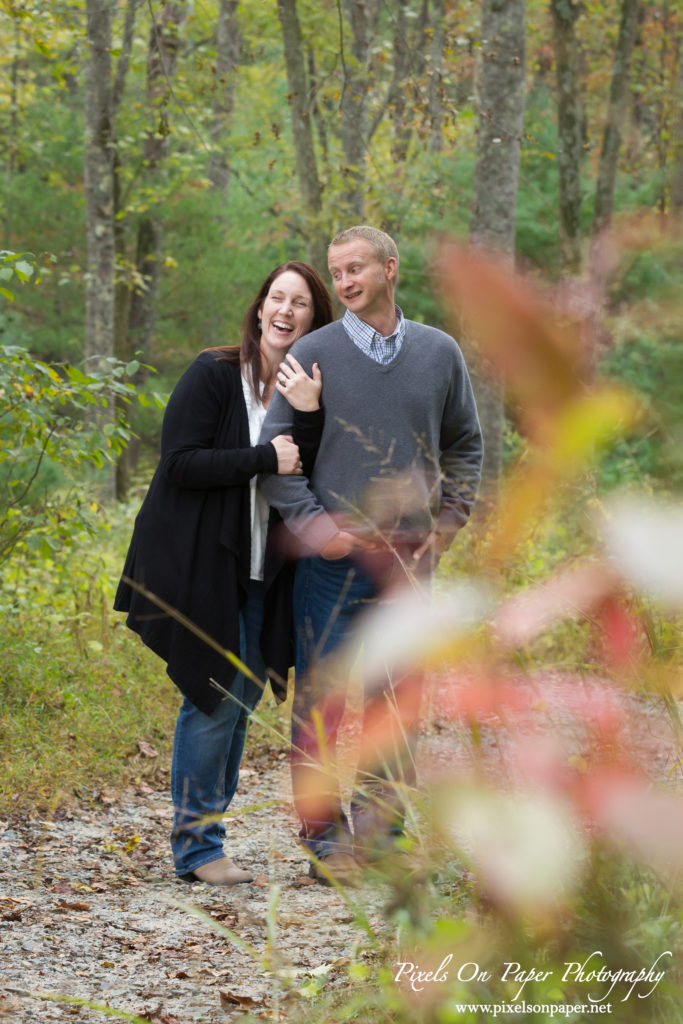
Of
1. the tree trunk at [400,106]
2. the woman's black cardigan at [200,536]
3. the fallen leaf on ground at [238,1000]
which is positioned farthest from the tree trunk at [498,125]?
the fallen leaf on ground at [238,1000]

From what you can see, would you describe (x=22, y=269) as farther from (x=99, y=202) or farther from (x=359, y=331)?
(x=99, y=202)

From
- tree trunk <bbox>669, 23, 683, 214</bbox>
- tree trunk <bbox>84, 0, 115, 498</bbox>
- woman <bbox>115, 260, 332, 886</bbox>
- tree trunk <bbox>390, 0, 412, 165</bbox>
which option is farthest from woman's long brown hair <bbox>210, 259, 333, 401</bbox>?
tree trunk <bbox>84, 0, 115, 498</bbox>

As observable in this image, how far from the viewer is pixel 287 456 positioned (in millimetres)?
3199

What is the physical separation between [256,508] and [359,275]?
2.54 ft

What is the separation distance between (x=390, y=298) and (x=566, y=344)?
2.69 meters

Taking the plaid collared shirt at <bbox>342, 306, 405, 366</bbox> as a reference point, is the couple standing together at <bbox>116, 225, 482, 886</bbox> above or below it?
below

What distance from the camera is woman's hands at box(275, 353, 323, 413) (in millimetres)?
3203

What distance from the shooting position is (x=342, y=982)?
242cm

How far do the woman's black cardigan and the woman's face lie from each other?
200 millimetres

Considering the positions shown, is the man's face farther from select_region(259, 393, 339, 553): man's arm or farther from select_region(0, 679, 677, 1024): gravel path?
select_region(0, 679, 677, 1024): gravel path

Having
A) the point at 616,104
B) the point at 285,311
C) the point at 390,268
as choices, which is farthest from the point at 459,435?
the point at 616,104

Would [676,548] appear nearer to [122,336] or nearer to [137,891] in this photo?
[137,891]

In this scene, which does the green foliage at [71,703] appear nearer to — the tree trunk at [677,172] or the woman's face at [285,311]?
the woman's face at [285,311]

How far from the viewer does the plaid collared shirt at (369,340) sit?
10.8 ft
